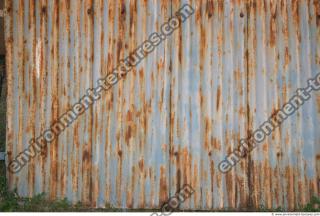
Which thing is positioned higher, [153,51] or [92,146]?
[153,51]

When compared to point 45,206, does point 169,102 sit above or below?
above

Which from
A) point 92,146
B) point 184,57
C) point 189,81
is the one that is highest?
point 184,57

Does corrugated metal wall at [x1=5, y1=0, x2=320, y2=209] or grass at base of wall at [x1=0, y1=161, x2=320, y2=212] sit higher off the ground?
corrugated metal wall at [x1=5, y1=0, x2=320, y2=209]

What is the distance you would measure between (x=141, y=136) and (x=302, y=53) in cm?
274

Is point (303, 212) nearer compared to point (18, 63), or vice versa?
point (303, 212)

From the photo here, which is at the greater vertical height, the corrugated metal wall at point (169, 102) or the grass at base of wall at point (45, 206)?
the corrugated metal wall at point (169, 102)

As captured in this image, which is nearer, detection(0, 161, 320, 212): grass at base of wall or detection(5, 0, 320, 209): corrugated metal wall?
detection(0, 161, 320, 212): grass at base of wall

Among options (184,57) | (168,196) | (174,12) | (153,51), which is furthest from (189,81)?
(168,196)

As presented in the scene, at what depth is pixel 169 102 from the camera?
17.4 feet

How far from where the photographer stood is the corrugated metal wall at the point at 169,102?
17.3ft

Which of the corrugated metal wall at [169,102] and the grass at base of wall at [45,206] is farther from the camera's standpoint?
the corrugated metal wall at [169,102]

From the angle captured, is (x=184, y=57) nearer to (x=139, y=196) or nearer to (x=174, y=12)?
(x=174, y=12)

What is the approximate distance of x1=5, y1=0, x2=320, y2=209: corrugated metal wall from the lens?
526 centimetres

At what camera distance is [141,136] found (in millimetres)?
5309
